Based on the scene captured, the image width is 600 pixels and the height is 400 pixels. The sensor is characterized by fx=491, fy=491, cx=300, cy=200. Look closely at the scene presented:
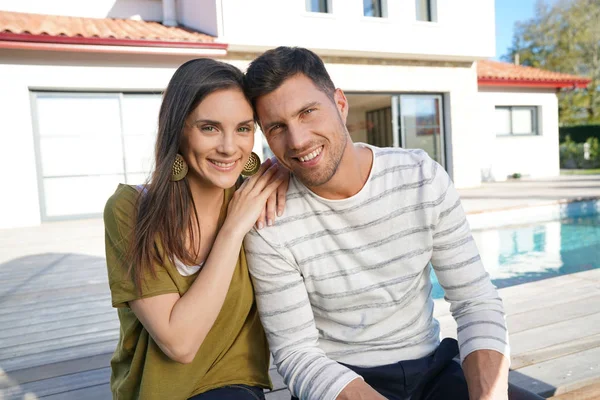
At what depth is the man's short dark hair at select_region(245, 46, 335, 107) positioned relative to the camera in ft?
5.03

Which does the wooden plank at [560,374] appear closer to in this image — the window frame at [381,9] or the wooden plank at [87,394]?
the wooden plank at [87,394]

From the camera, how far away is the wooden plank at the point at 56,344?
2658mm

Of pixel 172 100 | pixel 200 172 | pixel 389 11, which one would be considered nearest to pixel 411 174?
pixel 200 172

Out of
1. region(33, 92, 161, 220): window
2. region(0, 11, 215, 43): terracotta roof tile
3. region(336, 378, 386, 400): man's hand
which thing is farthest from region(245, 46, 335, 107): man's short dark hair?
region(0, 11, 215, 43): terracotta roof tile

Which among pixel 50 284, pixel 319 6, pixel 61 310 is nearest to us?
pixel 61 310

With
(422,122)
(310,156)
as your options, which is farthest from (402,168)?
(422,122)

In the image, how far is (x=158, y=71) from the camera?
869 cm

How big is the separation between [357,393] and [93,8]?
406 inches

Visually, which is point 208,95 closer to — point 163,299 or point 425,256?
point 163,299

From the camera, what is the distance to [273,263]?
1.50m

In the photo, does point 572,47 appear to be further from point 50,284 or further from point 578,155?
point 50,284

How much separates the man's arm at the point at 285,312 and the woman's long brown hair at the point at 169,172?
219mm

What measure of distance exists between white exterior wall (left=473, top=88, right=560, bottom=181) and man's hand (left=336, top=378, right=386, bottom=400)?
11936 millimetres

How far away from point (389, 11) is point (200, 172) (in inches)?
390
